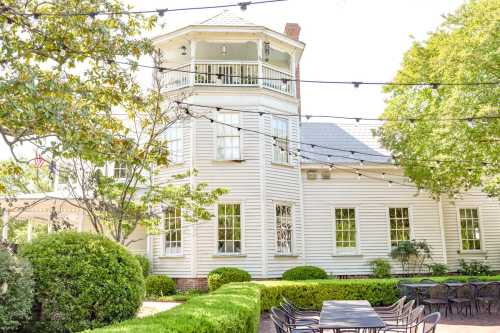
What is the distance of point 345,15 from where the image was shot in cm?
496

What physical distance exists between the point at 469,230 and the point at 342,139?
652 cm

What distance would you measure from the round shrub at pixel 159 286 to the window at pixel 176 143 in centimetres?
409

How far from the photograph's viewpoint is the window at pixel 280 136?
1803 centimetres

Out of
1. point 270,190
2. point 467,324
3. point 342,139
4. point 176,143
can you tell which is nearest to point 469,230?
point 342,139

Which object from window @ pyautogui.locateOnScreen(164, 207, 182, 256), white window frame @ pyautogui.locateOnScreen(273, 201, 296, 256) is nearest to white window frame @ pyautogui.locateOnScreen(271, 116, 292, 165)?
white window frame @ pyautogui.locateOnScreen(273, 201, 296, 256)

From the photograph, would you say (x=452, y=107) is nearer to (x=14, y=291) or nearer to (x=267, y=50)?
(x=267, y=50)

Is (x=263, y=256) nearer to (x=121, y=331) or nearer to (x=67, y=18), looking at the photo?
(x=67, y=18)

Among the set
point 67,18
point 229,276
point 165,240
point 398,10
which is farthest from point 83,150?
point 165,240

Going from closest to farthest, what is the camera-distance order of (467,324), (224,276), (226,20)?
(467,324) < (224,276) < (226,20)

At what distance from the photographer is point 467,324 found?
11.3 m

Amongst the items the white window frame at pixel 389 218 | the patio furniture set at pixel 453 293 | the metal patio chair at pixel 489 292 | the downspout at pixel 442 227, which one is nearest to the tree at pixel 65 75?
the patio furniture set at pixel 453 293

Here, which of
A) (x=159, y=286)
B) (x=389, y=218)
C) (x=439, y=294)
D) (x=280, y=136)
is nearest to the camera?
(x=439, y=294)

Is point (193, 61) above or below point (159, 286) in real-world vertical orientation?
above

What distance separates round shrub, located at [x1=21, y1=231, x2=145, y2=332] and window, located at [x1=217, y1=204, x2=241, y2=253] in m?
9.29
